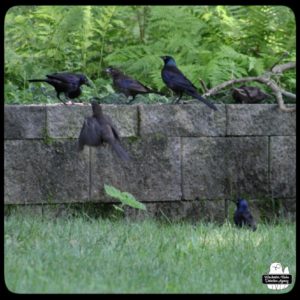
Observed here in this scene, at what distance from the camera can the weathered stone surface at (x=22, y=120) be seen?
7371 mm

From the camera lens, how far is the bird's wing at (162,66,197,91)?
7586 mm

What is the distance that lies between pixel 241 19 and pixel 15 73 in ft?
8.72

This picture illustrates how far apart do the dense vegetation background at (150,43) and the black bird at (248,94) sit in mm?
368

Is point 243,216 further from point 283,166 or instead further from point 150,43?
point 150,43

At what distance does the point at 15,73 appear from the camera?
8.82 m

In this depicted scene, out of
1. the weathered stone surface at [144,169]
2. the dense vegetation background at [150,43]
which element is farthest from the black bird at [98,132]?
the dense vegetation background at [150,43]

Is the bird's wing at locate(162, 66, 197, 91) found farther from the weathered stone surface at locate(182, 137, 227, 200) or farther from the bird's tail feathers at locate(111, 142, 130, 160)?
the bird's tail feathers at locate(111, 142, 130, 160)

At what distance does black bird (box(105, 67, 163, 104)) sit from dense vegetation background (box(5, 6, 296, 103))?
479 millimetres

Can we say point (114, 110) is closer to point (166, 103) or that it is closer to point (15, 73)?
point (166, 103)

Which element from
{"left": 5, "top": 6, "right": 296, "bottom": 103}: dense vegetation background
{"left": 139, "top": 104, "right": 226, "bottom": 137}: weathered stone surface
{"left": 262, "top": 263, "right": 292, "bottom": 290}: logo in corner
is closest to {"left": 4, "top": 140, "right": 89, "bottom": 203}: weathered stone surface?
{"left": 139, "top": 104, "right": 226, "bottom": 137}: weathered stone surface

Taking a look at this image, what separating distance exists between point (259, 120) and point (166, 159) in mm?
983

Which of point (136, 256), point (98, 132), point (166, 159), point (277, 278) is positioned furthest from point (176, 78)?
point (277, 278)

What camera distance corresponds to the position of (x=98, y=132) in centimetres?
692
